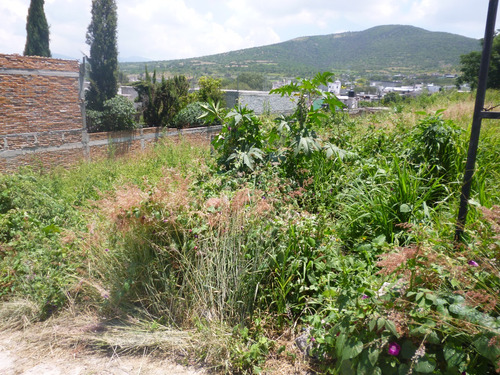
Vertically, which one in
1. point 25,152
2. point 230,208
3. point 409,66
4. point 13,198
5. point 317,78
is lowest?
point 25,152

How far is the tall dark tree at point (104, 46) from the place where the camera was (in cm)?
2436

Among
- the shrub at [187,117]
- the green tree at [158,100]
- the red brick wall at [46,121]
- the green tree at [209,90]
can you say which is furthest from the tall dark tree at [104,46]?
the red brick wall at [46,121]

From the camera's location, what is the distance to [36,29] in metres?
23.6

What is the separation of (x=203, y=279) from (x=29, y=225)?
2198mm

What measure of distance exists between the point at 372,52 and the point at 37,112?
47610 millimetres

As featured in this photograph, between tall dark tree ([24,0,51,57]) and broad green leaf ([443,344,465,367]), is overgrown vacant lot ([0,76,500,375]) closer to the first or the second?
broad green leaf ([443,344,465,367])

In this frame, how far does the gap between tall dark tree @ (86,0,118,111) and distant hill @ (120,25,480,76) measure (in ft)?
62.3

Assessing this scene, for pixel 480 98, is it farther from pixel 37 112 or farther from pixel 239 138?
pixel 37 112

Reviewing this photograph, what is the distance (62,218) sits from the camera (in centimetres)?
385

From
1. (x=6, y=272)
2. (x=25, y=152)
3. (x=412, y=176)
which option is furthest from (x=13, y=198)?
(x=25, y=152)

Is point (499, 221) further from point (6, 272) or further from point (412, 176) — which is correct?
point (6, 272)

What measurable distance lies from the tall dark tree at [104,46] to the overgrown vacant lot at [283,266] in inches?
909

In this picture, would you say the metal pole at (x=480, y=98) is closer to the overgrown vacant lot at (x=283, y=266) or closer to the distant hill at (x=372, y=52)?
the overgrown vacant lot at (x=283, y=266)

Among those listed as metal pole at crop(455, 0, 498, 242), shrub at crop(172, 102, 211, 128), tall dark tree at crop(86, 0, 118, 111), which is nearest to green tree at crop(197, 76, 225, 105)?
shrub at crop(172, 102, 211, 128)
